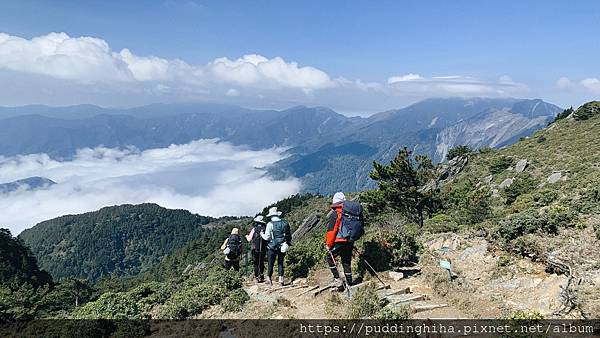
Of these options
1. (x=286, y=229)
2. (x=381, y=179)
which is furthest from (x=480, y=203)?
(x=286, y=229)

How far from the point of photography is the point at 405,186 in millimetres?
27484

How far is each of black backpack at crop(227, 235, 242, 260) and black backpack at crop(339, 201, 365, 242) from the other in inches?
218

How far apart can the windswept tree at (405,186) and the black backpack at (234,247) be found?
15385 mm

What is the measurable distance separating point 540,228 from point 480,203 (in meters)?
13.1

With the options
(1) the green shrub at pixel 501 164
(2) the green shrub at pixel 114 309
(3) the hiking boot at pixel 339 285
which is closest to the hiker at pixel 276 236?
(3) the hiking boot at pixel 339 285

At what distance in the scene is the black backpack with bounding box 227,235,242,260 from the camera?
46.4 ft

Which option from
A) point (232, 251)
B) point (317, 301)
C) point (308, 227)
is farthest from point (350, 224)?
point (308, 227)

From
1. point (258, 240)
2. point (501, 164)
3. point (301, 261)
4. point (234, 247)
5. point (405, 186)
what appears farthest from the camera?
point (501, 164)

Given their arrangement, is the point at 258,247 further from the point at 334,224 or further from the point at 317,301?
the point at 334,224

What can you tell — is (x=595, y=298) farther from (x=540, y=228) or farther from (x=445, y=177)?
(x=445, y=177)

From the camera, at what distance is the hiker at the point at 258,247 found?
12655 mm

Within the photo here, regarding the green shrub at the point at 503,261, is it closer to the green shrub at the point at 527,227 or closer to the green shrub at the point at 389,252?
the green shrub at the point at 527,227

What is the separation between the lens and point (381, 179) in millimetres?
28438

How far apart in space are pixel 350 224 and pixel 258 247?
155 inches
